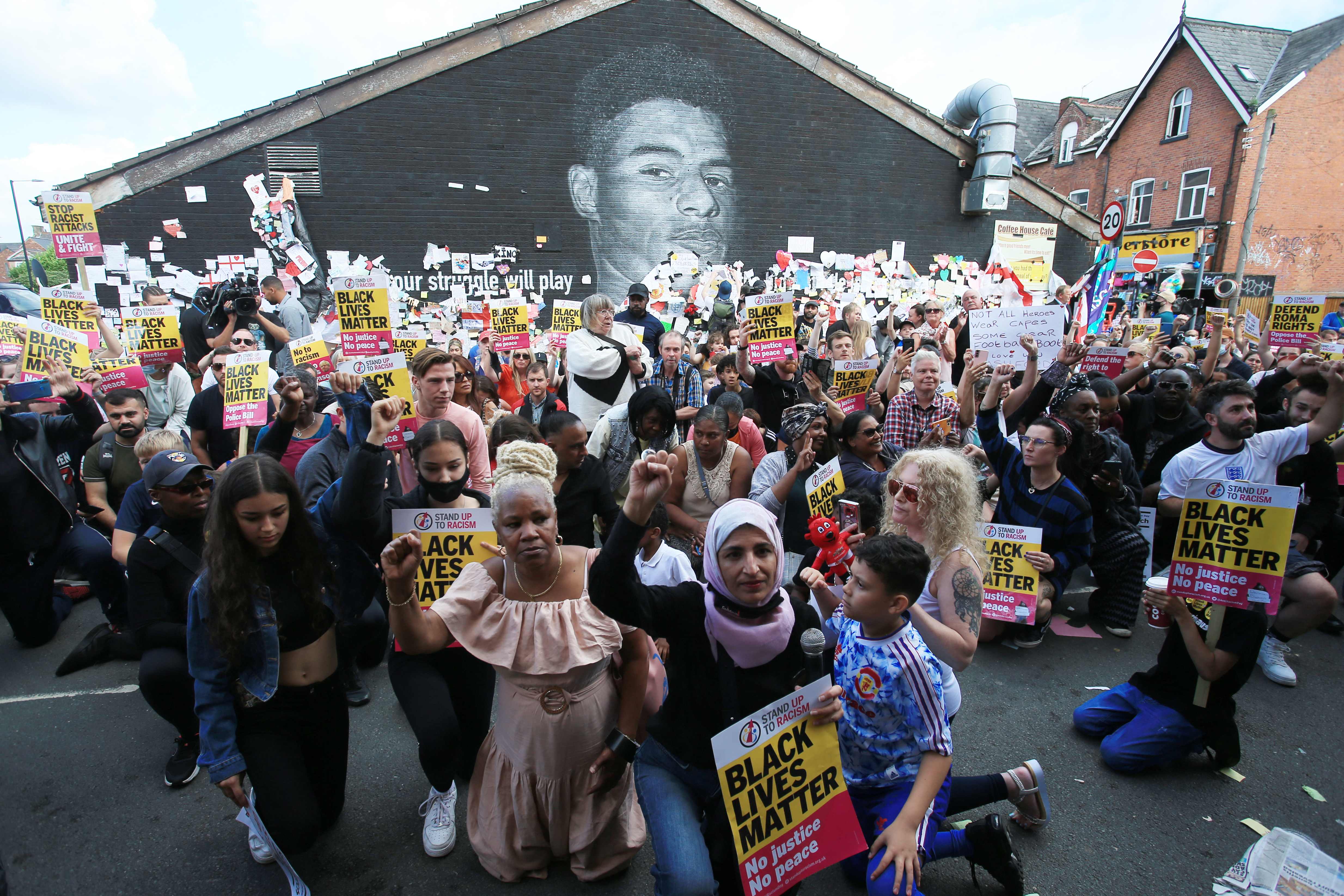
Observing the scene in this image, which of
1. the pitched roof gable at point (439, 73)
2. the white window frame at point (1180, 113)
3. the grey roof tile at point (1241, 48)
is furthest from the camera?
the white window frame at point (1180, 113)

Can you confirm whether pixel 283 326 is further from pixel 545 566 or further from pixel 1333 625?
pixel 1333 625

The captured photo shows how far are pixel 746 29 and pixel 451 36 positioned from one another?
18.5 ft

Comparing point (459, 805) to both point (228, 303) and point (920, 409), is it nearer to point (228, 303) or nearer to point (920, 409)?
point (920, 409)

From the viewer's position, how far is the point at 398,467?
14.7 feet

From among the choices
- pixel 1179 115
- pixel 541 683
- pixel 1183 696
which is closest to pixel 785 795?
pixel 541 683

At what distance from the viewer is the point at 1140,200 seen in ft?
84.0

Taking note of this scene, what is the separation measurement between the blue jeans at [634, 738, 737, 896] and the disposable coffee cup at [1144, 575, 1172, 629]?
2.32 metres

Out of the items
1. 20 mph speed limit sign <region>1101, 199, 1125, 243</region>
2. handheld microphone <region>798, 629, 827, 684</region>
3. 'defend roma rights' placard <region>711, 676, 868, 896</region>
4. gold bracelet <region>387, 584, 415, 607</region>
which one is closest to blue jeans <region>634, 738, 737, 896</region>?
'defend roma rights' placard <region>711, 676, 868, 896</region>

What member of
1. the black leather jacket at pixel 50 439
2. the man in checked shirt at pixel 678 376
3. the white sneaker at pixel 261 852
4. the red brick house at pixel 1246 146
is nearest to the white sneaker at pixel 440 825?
the white sneaker at pixel 261 852

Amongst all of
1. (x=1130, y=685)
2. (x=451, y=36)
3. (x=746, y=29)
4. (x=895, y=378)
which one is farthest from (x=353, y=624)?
(x=746, y=29)

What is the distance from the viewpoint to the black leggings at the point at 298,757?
2633 millimetres

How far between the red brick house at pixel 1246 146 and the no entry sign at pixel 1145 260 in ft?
50.9

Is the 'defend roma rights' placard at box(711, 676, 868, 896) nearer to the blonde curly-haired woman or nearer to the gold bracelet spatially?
the blonde curly-haired woman

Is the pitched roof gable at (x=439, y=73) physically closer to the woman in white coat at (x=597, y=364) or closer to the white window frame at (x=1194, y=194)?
the woman in white coat at (x=597, y=364)
